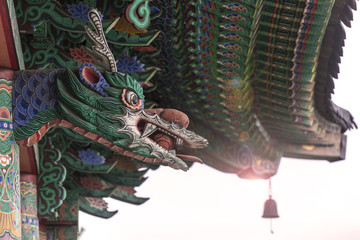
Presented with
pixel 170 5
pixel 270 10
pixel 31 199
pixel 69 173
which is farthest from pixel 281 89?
pixel 31 199

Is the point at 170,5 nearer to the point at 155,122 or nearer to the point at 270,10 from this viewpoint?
the point at 270,10

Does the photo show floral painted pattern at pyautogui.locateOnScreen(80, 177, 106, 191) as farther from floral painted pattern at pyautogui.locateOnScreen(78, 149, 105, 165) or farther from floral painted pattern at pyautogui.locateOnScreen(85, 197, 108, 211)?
floral painted pattern at pyautogui.locateOnScreen(78, 149, 105, 165)

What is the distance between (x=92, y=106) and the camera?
15.5 ft

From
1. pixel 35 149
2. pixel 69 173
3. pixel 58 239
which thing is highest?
pixel 35 149

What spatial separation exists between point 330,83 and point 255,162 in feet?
6.91

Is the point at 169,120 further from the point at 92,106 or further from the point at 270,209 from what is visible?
the point at 270,209

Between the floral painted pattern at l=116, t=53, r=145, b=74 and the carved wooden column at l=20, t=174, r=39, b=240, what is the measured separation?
108cm

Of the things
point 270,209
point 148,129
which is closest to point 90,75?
point 148,129

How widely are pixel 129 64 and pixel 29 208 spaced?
1.34 m

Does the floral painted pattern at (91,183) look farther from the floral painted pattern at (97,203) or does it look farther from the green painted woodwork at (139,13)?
the green painted woodwork at (139,13)

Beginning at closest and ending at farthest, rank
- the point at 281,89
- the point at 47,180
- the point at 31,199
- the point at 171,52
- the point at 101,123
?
1. the point at 101,123
2. the point at 31,199
3. the point at 47,180
4. the point at 171,52
5. the point at 281,89

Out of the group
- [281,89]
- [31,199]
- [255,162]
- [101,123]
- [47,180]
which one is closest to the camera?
[101,123]

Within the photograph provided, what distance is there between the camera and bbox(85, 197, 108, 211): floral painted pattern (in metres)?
8.57

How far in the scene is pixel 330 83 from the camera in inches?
312
